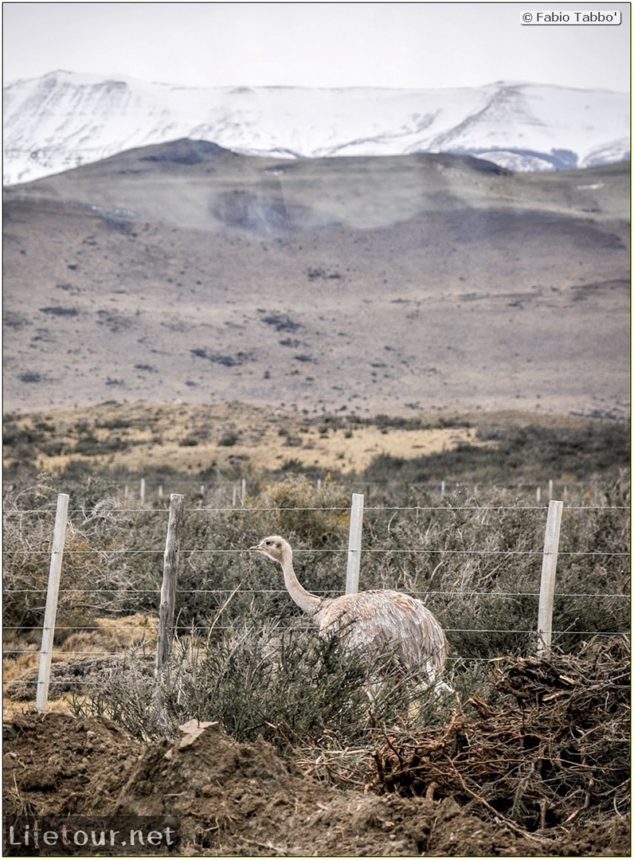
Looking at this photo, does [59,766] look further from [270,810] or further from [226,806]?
[270,810]

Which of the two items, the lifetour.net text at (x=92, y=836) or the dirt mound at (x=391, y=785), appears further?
the lifetour.net text at (x=92, y=836)

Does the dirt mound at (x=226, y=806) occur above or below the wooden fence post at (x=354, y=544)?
below

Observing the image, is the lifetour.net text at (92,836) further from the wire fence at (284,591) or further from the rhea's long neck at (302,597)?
the rhea's long neck at (302,597)

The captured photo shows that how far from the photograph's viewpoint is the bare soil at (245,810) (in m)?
5.12

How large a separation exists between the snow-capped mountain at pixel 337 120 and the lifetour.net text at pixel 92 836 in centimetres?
11831

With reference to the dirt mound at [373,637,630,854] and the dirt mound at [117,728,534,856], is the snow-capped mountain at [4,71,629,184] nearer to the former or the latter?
the dirt mound at [373,637,630,854]

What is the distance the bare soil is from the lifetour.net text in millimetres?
13

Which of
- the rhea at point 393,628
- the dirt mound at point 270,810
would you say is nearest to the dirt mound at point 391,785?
the dirt mound at point 270,810

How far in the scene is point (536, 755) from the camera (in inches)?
233

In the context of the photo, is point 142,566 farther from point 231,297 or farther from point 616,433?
point 231,297

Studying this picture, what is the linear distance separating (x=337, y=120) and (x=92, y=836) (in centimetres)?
13071

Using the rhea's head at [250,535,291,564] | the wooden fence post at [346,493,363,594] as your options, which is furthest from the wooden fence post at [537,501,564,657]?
the rhea's head at [250,535,291,564]

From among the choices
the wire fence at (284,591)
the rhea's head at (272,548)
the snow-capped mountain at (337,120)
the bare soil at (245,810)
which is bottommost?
the bare soil at (245,810)

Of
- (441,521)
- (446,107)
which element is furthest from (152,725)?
(446,107)
